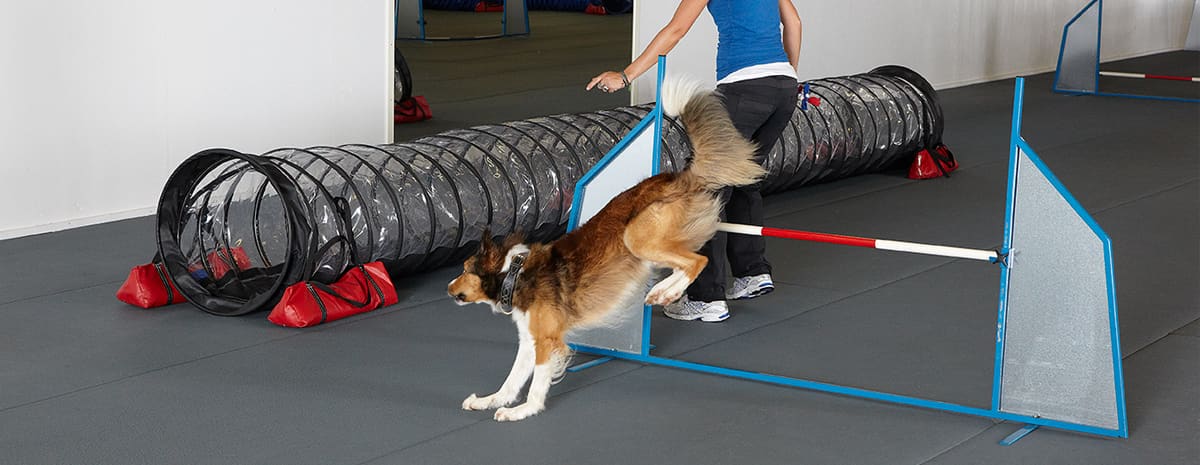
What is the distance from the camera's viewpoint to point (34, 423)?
3.71 metres

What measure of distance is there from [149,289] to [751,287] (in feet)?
7.76

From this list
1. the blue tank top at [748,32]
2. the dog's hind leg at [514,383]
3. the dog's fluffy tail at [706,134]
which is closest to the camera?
the dog's hind leg at [514,383]

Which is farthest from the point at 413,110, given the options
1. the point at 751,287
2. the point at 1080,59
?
the point at 1080,59

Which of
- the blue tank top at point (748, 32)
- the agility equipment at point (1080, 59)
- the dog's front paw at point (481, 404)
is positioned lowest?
the dog's front paw at point (481, 404)

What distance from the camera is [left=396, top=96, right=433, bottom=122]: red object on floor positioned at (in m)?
8.59

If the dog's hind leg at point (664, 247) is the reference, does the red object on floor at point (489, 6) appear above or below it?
above

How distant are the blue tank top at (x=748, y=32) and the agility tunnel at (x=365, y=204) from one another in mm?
413

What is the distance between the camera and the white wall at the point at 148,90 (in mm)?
6012

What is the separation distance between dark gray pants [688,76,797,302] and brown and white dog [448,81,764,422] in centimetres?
48

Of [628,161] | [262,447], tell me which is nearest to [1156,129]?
[628,161]

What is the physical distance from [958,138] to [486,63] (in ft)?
12.1

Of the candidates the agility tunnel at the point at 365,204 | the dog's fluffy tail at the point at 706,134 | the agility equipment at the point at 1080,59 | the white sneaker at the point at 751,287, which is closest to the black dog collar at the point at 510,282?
the dog's fluffy tail at the point at 706,134

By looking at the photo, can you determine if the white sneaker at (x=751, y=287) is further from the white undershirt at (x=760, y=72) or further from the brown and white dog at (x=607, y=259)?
the brown and white dog at (x=607, y=259)

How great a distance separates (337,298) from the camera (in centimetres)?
489
